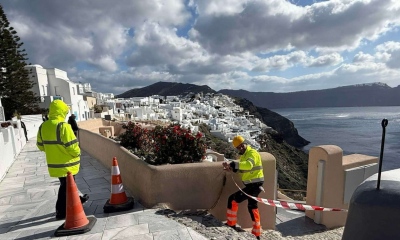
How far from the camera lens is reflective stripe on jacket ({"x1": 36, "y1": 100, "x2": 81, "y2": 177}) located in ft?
11.0

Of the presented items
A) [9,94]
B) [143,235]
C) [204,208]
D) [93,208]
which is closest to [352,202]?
[143,235]

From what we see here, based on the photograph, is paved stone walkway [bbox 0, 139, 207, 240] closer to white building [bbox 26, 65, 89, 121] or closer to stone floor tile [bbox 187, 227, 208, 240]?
stone floor tile [bbox 187, 227, 208, 240]

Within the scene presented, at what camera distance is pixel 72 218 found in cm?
322

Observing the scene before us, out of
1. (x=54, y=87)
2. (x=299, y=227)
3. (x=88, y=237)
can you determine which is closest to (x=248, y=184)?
(x=88, y=237)

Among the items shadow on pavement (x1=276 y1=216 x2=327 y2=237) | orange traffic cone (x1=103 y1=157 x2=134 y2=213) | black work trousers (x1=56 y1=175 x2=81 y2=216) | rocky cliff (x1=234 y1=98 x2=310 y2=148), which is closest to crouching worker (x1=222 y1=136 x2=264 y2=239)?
orange traffic cone (x1=103 y1=157 x2=134 y2=213)

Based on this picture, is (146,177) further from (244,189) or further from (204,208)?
(244,189)

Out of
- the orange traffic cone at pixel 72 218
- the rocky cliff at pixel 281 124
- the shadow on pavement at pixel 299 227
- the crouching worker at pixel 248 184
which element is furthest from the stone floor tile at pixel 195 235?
the rocky cliff at pixel 281 124

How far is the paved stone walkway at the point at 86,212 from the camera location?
10.3ft

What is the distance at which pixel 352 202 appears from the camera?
1.53 m

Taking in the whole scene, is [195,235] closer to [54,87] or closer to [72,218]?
[72,218]

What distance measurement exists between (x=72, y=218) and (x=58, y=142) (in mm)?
1063

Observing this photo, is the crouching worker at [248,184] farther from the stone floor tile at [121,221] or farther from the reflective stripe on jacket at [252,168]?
the stone floor tile at [121,221]

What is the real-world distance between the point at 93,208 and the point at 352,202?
3.88 meters

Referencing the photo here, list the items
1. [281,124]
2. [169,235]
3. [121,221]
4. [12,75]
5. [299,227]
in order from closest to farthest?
[169,235] < [121,221] < [299,227] < [12,75] < [281,124]
